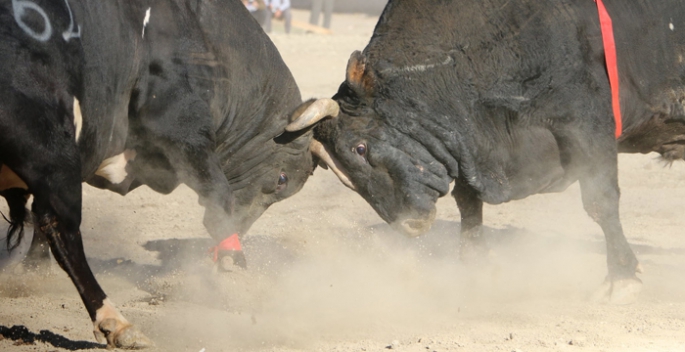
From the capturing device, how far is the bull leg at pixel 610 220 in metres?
6.42

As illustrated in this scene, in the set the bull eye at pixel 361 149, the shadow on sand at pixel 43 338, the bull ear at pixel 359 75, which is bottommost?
the shadow on sand at pixel 43 338

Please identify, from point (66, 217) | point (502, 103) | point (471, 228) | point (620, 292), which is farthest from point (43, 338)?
point (620, 292)

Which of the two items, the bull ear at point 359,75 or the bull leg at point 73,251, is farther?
the bull ear at point 359,75

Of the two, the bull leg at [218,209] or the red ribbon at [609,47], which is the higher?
the red ribbon at [609,47]

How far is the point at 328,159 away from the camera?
22.7ft

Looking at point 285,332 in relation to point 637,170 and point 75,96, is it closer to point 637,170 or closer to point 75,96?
point 75,96

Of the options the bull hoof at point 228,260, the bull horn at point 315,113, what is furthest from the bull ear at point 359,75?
the bull hoof at point 228,260

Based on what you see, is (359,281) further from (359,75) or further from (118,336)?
(118,336)

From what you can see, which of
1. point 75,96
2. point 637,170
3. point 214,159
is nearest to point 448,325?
point 214,159

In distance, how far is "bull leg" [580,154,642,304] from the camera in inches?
253

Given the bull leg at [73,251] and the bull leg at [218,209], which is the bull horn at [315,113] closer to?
the bull leg at [218,209]

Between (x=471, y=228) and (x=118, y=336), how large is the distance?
3.23m

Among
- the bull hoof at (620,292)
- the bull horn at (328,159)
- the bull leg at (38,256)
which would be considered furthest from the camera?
the bull leg at (38,256)

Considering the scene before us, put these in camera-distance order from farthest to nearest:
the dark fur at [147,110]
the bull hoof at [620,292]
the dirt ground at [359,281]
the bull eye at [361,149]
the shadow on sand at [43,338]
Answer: the bull eye at [361,149] < the bull hoof at [620,292] < the dirt ground at [359,281] < the shadow on sand at [43,338] < the dark fur at [147,110]
